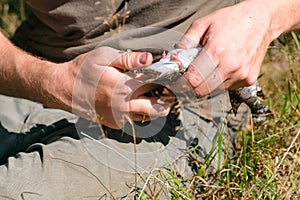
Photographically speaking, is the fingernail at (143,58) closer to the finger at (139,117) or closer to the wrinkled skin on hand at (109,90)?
the wrinkled skin on hand at (109,90)

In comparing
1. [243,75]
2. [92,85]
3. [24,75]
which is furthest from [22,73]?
[243,75]

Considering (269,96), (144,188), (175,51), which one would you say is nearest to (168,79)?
(175,51)

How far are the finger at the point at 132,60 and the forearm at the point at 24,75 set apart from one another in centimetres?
23

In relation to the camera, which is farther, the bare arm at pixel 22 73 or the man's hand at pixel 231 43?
the bare arm at pixel 22 73

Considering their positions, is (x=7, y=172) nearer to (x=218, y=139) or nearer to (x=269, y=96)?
(x=218, y=139)

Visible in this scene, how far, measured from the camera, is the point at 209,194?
2.17 metres

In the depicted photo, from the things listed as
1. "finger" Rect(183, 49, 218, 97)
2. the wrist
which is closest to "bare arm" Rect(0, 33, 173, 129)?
"finger" Rect(183, 49, 218, 97)

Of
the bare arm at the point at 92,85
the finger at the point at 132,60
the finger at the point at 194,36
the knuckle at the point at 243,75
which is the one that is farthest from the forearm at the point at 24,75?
the knuckle at the point at 243,75

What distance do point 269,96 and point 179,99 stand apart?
26.7 inches

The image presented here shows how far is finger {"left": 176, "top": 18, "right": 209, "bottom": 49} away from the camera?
205cm

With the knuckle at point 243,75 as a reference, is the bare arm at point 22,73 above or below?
below

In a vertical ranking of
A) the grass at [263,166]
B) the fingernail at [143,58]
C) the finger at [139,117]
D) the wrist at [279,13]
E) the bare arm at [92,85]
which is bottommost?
the grass at [263,166]

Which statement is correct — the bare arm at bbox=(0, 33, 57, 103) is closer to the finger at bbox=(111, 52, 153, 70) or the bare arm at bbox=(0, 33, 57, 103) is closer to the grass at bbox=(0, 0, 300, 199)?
the finger at bbox=(111, 52, 153, 70)

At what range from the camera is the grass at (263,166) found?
2.13 meters
